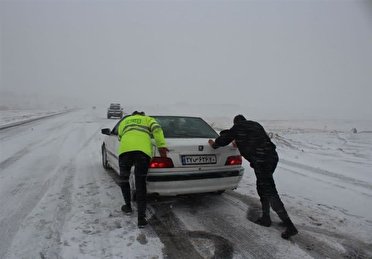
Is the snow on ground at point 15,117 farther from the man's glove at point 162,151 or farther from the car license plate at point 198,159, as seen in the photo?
the car license plate at point 198,159

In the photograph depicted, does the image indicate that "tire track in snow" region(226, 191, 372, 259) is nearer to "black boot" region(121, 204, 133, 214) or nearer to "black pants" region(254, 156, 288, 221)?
"black pants" region(254, 156, 288, 221)

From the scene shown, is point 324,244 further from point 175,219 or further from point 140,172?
point 140,172

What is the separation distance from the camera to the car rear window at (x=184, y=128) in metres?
5.16

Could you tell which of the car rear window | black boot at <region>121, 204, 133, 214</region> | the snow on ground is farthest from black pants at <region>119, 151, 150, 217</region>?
the snow on ground

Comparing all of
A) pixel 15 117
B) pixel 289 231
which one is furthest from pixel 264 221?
pixel 15 117

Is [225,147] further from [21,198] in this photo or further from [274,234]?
[21,198]

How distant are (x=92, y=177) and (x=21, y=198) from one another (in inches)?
66.8

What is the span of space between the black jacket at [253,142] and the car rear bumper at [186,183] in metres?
0.61

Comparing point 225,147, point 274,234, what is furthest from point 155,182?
point 274,234

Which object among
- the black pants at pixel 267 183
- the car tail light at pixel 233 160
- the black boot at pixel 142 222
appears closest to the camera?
the black boot at pixel 142 222

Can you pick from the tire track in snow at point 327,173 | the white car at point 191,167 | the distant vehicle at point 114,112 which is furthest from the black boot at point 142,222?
the distant vehicle at point 114,112

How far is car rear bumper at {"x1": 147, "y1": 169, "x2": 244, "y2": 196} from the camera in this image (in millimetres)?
4391

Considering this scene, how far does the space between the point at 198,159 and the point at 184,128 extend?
1.00m

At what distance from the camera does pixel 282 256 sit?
342 centimetres
